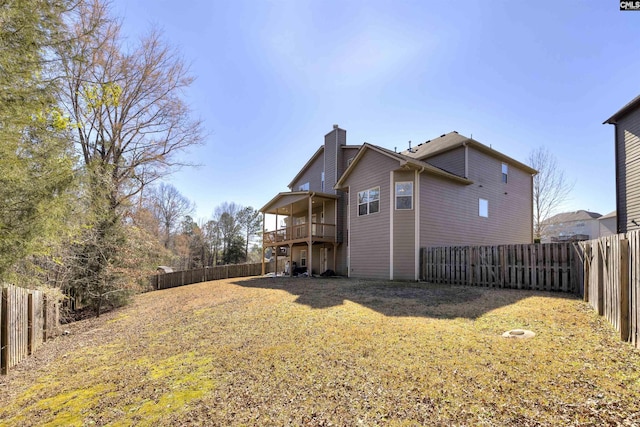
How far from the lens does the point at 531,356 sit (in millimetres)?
4066

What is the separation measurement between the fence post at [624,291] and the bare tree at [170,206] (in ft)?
139

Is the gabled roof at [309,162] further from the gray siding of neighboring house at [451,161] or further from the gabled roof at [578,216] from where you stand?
the gabled roof at [578,216]

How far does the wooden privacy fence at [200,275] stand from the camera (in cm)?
2231

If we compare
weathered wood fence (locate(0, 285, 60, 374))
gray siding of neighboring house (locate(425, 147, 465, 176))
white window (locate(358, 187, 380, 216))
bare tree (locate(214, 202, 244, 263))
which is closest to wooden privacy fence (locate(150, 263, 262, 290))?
Result: white window (locate(358, 187, 380, 216))

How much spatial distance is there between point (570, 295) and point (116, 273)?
48.7ft

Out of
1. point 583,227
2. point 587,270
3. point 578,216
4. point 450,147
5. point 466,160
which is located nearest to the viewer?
point 587,270

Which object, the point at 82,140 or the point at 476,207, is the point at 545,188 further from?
the point at 82,140

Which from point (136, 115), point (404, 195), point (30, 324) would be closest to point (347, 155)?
point (404, 195)

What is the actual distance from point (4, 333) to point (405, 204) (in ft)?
41.9

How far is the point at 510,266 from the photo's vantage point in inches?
397

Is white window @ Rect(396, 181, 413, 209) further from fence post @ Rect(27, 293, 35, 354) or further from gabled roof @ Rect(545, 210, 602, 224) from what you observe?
gabled roof @ Rect(545, 210, 602, 224)

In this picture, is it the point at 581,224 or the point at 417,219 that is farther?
the point at 581,224

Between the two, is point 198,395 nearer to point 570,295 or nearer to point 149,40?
point 570,295

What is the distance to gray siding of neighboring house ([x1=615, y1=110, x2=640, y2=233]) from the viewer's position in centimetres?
1218
